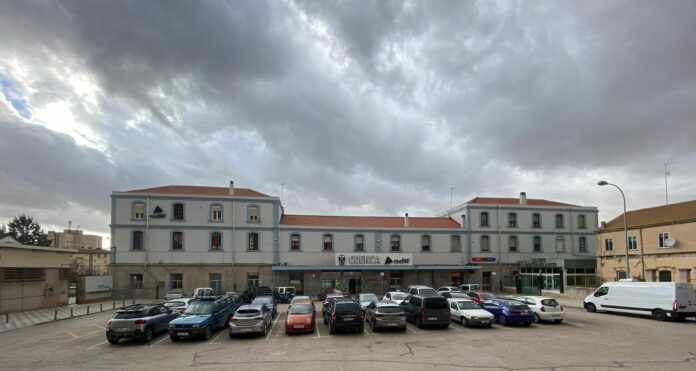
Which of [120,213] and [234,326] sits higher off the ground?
[120,213]

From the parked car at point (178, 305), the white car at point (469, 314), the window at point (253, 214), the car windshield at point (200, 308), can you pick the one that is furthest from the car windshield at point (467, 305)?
the window at point (253, 214)

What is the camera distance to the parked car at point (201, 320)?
61.0ft

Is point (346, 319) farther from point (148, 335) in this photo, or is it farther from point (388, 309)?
point (148, 335)

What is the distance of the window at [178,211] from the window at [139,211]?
3028 millimetres

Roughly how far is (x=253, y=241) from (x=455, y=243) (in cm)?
2352

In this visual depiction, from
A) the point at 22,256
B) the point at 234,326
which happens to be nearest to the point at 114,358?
the point at 234,326

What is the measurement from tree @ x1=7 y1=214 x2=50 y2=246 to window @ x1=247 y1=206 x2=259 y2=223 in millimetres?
55647

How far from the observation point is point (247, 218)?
1927 inches

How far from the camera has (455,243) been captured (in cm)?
5444

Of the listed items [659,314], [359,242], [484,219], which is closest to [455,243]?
[484,219]

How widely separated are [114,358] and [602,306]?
1096 inches

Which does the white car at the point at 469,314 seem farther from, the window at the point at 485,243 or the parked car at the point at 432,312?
the window at the point at 485,243

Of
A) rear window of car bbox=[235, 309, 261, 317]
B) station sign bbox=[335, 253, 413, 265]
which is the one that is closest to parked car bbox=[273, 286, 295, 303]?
station sign bbox=[335, 253, 413, 265]

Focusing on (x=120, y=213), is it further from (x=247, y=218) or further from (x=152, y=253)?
(x=247, y=218)
